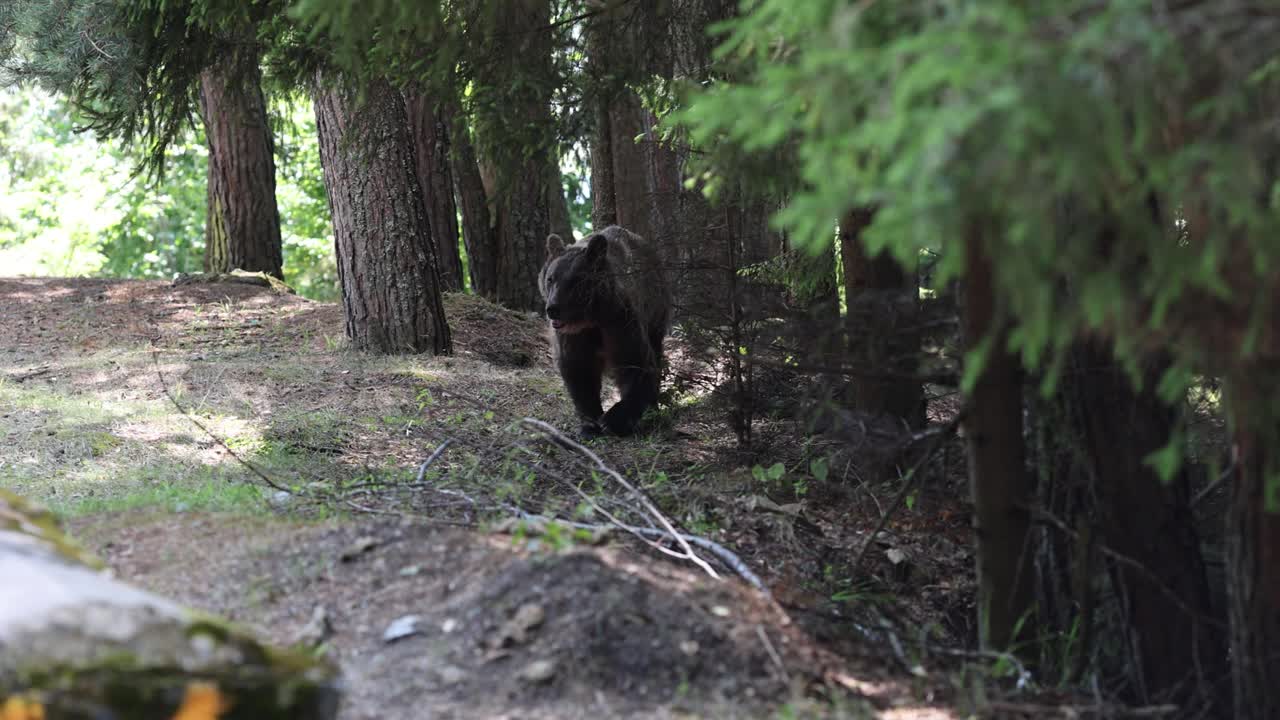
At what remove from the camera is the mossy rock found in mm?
2701

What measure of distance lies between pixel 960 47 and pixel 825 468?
4514mm

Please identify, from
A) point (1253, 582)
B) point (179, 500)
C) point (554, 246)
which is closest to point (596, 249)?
point (554, 246)

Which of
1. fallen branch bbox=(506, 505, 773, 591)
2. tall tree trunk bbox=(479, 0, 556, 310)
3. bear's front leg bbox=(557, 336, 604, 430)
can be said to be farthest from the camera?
bear's front leg bbox=(557, 336, 604, 430)

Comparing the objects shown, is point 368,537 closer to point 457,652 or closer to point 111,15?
point 457,652

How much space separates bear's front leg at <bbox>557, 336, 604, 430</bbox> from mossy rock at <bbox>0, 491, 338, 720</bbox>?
5.93 metres

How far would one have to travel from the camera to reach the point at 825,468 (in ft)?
22.4

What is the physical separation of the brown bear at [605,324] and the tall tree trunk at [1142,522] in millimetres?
4277

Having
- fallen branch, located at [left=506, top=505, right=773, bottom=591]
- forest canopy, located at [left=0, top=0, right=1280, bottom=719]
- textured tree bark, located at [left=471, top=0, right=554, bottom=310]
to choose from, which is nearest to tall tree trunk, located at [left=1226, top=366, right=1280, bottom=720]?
forest canopy, located at [left=0, top=0, right=1280, bottom=719]

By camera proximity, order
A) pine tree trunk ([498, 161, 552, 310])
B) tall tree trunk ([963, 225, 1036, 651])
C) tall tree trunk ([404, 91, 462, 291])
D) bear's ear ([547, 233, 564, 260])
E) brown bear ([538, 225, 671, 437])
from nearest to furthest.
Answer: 1. tall tree trunk ([963, 225, 1036, 651])
2. brown bear ([538, 225, 671, 437])
3. bear's ear ([547, 233, 564, 260])
4. tall tree trunk ([404, 91, 462, 291])
5. pine tree trunk ([498, 161, 552, 310])

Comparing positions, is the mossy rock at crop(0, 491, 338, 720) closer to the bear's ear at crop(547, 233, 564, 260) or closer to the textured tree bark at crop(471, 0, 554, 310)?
the textured tree bark at crop(471, 0, 554, 310)

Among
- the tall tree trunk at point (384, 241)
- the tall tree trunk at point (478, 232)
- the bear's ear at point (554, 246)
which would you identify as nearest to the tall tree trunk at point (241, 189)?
the tall tree trunk at point (478, 232)

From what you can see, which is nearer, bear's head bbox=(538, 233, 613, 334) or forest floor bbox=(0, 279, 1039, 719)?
forest floor bbox=(0, 279, 1039, 719)

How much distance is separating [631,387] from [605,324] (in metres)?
0.55

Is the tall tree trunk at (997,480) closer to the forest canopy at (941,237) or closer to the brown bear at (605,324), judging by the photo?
the forest canopy at (941,237)
